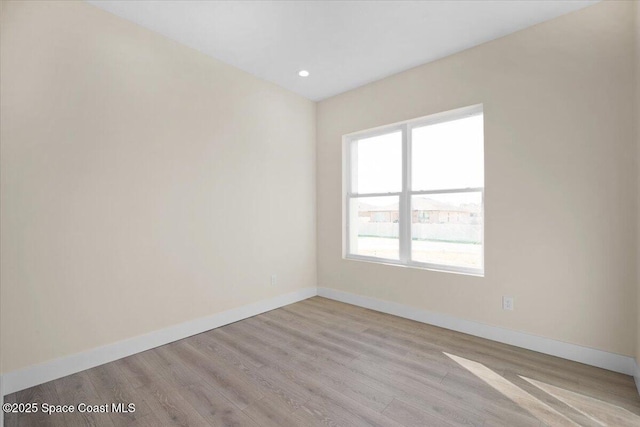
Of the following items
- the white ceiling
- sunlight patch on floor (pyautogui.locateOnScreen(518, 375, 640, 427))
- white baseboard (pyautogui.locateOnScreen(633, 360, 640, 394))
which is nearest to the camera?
sunlight patch on floor (pyautogui.locateOnScreen(518, 375, 640, 427))

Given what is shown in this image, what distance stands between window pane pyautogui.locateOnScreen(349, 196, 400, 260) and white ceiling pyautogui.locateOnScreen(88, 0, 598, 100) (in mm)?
1657

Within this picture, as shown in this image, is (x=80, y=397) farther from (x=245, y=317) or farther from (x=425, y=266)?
(x=425, y=266)

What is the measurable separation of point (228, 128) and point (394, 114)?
1.98 metres

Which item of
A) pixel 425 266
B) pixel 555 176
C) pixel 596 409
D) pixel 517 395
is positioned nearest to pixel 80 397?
pixel 517 395

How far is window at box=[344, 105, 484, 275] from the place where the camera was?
3.04 m

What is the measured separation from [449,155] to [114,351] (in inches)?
146

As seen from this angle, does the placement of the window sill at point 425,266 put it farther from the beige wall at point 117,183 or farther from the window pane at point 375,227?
the beige wall at point 117,183

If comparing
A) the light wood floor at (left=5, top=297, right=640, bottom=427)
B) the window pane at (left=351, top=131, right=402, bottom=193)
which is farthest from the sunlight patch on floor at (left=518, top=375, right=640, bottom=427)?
the window pane at (left=351, top=131, right=402, bottom=193)

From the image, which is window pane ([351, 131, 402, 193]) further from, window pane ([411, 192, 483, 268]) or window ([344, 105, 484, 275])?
window pane ([411, 192, 483, 268])

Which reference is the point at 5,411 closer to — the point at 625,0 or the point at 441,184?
the point at 441,184

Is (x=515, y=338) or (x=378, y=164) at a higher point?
(x=378, y=164)

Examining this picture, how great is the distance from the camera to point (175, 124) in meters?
2.84

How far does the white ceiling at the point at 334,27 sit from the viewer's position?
235 centimetres

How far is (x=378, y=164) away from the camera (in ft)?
12.7
